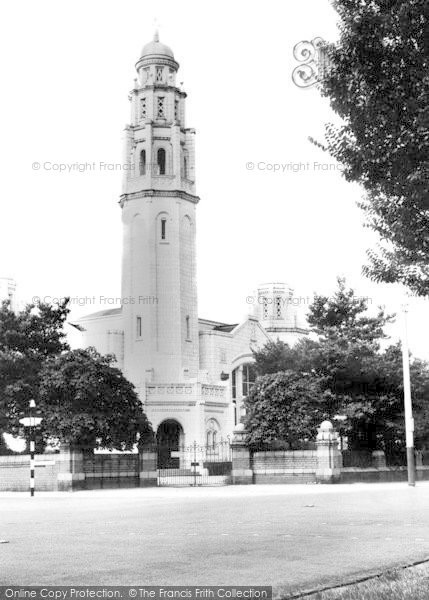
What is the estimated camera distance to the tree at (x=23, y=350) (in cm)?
4519

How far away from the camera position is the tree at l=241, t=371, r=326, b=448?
4134cm

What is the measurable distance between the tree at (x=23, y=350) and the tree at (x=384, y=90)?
34.9m

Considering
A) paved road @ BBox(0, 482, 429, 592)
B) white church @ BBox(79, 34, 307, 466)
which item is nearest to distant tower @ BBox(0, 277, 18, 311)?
white church @ BBox(79, 34, 307, 466)

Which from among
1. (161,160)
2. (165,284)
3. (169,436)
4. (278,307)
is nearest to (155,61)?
(161,160)

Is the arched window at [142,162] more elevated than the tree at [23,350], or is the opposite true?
the arched window at [142,162]

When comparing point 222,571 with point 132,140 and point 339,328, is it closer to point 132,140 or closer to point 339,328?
point 339,328

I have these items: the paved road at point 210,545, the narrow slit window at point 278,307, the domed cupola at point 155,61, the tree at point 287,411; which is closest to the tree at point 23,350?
the tree at point 287,411

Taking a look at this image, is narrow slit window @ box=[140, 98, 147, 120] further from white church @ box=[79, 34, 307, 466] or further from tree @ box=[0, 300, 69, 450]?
tree @ box=[0, 300, 69, 450]

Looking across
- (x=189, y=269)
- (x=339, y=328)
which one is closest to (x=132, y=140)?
(x=189, y=269)

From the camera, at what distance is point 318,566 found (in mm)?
9312

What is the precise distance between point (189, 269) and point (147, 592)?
5910 centimetres

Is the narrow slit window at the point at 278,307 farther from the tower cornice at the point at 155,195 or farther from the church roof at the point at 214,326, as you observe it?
the tower cornice at the point at 155,195

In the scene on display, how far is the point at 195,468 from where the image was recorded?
139 ft

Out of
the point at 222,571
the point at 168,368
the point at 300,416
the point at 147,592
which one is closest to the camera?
the point at 147,592
